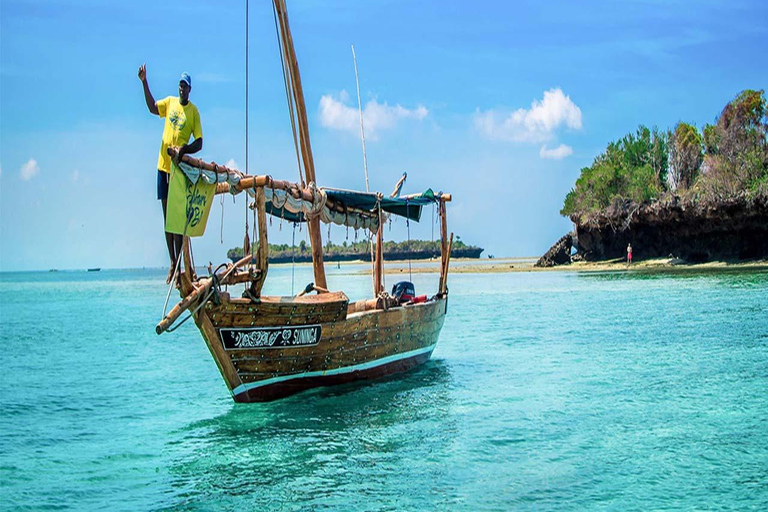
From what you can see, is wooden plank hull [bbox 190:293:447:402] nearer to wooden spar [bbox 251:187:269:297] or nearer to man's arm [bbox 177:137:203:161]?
wooden spar [bbox 251:187:269:297]

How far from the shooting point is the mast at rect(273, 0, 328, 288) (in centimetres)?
1378

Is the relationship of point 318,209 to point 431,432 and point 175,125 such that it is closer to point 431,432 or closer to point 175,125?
point 175,125

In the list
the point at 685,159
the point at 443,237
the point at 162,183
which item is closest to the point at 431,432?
the point at 162,183

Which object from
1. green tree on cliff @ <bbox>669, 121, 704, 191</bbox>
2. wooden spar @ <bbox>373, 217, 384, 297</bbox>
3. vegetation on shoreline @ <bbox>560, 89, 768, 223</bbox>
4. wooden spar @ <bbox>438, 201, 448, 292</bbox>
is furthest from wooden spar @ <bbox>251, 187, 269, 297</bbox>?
green tree on cliff @ <bbox>669, 121, 704, 191</bbox>

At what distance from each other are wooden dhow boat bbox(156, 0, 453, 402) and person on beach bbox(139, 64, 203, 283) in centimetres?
23

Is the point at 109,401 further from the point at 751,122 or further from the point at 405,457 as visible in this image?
the point at 751,122

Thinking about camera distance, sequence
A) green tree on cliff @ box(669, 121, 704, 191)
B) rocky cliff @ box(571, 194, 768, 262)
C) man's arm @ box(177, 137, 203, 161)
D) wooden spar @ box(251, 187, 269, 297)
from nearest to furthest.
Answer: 1. man's arm @ box(177, 137, 203, 161)
2. wooden spar @ box(251, 187, 269, 297)
3. rocky cliff @ box(571, 194, 768, 262)
4. green tree on cliff @ box(669, 121, 704, 191)

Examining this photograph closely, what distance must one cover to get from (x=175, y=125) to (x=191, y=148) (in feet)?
1.17

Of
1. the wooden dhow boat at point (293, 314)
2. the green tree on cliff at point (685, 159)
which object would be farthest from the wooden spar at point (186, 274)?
the green tree on cliff at point (685, 159)

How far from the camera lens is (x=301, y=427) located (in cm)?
999

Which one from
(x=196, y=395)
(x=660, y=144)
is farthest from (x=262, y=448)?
(x=660, y=144)

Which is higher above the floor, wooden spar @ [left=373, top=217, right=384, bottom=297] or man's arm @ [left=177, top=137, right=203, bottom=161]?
man's arm @ [left=177, top=137, right=203, bottom=161]

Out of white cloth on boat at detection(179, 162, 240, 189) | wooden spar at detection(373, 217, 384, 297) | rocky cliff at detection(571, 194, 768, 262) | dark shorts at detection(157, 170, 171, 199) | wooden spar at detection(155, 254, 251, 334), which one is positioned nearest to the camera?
wooden spar at detection(155, 254, 251, 334)

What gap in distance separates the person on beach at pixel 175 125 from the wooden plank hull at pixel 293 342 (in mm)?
1209
